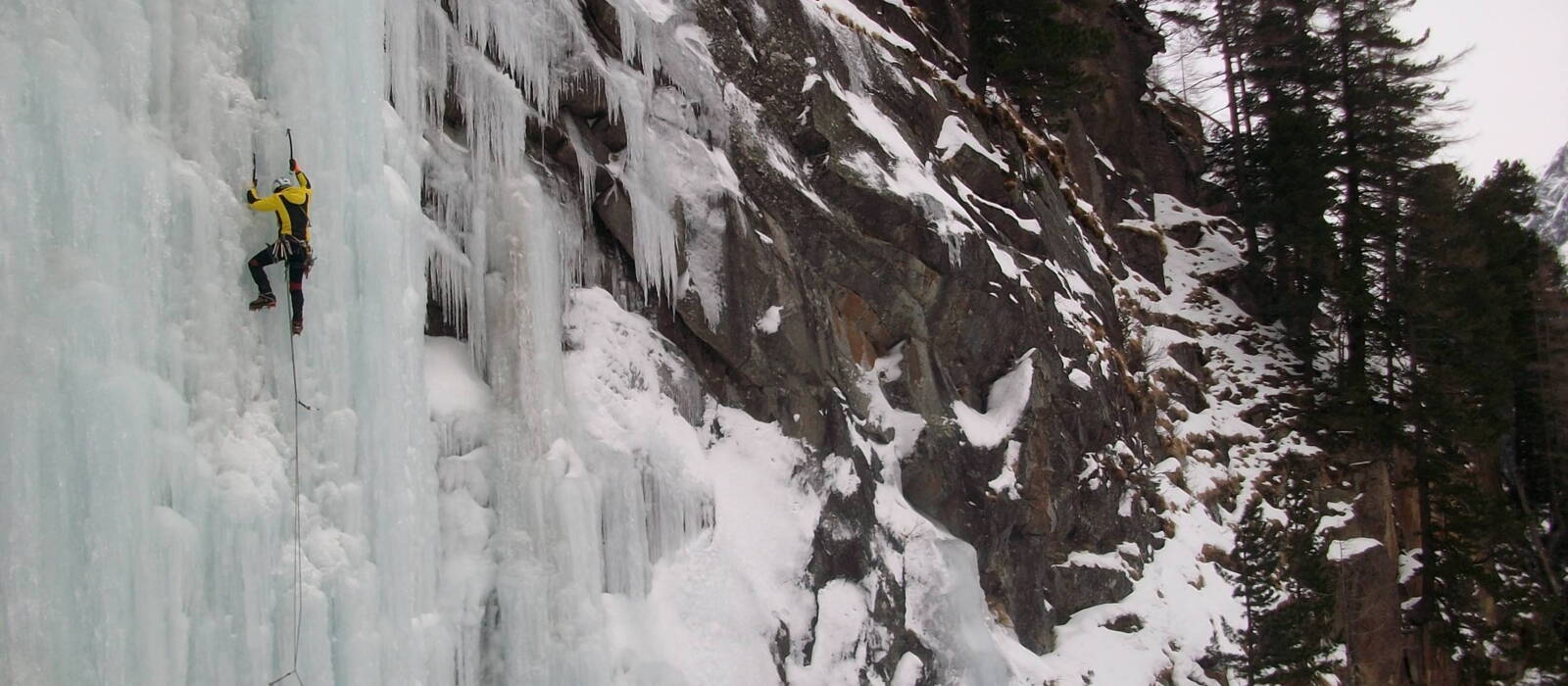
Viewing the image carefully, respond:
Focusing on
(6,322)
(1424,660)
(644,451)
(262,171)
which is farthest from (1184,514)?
(6,322)

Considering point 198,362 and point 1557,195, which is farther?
point 1557,195

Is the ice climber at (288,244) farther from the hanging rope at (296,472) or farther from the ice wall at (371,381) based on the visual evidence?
the ice wall at (371,381)

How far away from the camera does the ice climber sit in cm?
588

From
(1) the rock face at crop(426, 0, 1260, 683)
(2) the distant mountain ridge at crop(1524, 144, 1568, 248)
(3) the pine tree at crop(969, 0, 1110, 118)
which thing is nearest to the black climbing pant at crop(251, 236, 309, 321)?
(1) the rock face at crop(426, 0, 1260, 683)

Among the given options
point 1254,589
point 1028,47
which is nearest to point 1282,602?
point 1254,589

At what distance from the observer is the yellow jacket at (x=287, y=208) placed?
5.93 m

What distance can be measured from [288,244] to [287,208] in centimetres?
22

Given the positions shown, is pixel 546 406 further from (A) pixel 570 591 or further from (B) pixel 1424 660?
(B) pixel 1424 660

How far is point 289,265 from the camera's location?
5.98m

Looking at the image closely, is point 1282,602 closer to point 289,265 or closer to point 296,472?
point 296,472

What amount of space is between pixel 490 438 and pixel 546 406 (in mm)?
509

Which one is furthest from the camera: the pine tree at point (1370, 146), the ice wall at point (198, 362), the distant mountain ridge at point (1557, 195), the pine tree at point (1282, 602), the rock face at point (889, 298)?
the distant mountain ridge at point (1557, 195)

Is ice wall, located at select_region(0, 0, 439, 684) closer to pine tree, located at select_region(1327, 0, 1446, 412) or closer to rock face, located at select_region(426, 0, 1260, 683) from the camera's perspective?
rock face, located at select_region(426, 0, 1260, 683)

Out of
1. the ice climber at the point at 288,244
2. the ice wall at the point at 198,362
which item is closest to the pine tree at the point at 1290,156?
the ice wall at the point at 198,362
